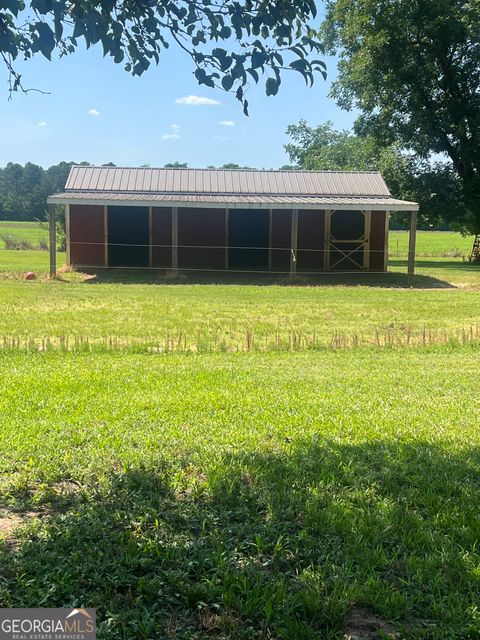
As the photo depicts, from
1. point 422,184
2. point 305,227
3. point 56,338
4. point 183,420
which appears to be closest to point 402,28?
point 422,184

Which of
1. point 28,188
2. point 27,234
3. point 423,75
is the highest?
point 423,75

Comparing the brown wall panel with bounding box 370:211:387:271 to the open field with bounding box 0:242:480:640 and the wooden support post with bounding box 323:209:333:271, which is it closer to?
the wooden support post with bounding box 323:209:333:271

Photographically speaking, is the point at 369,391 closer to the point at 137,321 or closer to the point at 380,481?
the point at 380,481

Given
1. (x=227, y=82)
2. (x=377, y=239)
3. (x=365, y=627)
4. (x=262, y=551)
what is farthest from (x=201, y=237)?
(x=365, y=627)

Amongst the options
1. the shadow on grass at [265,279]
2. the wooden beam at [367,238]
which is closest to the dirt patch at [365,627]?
the shadow on grass at [265,279]

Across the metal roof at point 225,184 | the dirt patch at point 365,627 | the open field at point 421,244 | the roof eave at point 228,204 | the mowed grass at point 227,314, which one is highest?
the metal roof at point 225,184

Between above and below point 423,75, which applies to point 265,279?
below

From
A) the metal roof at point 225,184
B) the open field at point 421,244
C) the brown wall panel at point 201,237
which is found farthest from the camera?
the open field at point 421,244

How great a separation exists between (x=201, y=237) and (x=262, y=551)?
2145 centimetres

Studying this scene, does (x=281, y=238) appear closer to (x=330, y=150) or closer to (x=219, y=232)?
(x=219, y=232)

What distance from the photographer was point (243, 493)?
11.9 ft

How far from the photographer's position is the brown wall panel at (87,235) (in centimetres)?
2331

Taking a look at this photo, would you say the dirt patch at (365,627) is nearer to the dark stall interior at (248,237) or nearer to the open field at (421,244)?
the dark stall interior at (248,237)

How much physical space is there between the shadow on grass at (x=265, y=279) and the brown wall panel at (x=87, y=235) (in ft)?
3.22
